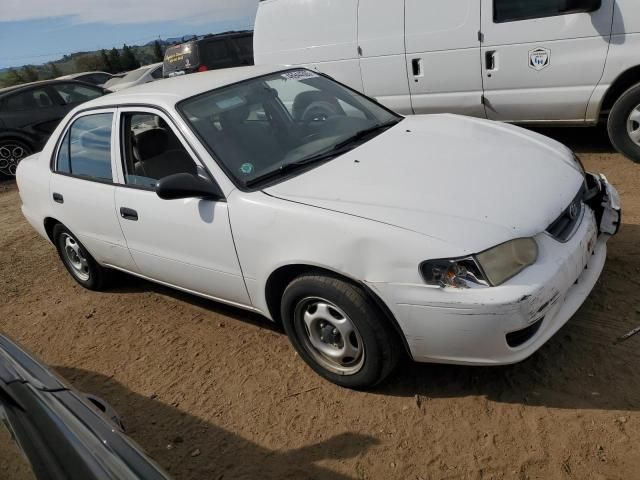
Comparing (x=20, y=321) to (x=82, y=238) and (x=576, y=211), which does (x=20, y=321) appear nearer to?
(x=82, y=238)

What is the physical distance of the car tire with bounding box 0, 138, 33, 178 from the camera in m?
10.7

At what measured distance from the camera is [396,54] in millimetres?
6613

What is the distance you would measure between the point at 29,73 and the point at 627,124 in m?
39.6

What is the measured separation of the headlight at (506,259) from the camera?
2475 millimetres

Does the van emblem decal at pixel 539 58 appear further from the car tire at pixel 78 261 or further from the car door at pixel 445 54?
the car tire at pixel 78 261

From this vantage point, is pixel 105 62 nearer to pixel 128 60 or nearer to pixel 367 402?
pixel 128 60

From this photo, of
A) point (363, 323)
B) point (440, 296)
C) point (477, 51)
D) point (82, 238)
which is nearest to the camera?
point (440, 296)

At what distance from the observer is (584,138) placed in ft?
21.6

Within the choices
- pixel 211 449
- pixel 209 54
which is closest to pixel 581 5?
pixel 211 449

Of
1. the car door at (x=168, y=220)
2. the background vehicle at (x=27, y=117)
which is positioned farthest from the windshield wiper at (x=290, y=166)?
the background vehicle at (x=27, y=117)

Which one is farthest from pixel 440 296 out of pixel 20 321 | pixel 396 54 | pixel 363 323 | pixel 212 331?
pixel 396 54

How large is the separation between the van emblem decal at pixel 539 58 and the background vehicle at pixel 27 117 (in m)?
8.85

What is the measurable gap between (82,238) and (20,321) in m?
1.06

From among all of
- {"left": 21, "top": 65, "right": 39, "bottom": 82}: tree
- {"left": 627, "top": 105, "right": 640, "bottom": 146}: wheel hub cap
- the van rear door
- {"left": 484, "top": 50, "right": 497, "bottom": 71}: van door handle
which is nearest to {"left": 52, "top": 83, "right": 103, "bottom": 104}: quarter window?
the van rear door
